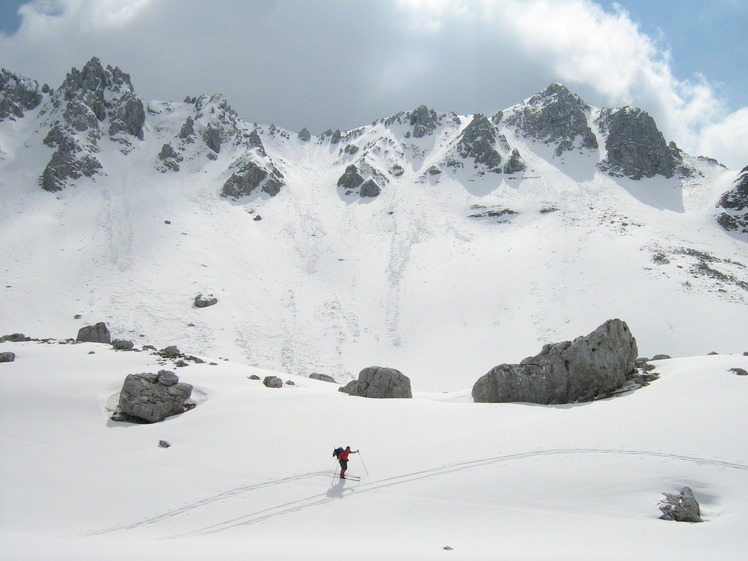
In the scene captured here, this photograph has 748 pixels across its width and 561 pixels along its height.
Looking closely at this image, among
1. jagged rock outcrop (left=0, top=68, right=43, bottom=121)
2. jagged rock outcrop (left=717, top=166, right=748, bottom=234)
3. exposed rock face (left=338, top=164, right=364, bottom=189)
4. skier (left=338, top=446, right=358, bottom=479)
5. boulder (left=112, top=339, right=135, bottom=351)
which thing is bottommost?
skier (left=338, top=446, right=358, bottom=479)

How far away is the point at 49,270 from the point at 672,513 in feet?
202

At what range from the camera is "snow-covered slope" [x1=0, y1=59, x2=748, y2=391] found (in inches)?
1714

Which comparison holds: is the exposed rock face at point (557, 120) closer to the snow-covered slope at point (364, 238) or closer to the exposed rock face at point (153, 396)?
the snow-covered slope at point (364, 238)

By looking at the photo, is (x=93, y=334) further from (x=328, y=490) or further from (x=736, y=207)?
(x=736, y=207)

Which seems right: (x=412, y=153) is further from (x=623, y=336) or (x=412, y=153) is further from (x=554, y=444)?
(x=554, y=444)

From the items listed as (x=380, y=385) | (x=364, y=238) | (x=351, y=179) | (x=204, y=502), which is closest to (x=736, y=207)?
(x=364, y=238)

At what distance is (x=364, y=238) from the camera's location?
70.3m

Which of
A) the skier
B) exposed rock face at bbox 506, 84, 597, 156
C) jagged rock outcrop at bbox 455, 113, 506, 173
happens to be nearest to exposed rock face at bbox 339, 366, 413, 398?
the skier

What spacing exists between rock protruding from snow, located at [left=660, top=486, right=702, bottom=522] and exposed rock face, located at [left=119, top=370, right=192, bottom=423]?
19384 mm

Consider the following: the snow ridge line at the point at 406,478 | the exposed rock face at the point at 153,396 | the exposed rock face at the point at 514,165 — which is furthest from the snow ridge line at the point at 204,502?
the exposed rock face at the point at 514,165

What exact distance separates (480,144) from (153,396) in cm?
8911

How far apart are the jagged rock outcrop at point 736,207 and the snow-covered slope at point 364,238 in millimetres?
1834

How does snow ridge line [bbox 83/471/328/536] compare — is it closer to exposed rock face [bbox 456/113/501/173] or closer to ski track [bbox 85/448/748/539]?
ski track [bbox 85/448/748/539]

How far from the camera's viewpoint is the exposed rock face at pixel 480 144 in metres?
90.6
